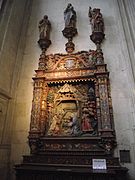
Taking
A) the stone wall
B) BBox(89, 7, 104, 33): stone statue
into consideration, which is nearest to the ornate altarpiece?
BBox(89, 7, 104, 33): stone statue

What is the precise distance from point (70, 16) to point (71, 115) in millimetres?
2584

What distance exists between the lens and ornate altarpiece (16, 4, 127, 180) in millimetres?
3182

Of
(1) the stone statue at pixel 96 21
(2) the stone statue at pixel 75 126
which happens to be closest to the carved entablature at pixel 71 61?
(1) the stone statue at pixel 96 21

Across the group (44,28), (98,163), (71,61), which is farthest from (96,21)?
(98,163)

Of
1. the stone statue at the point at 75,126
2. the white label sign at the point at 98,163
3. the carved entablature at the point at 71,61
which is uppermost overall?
the carved entablature at the point at 71,61

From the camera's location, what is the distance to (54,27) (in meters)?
5.06

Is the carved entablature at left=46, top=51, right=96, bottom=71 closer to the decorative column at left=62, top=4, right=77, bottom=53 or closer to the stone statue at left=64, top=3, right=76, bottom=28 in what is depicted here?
the decorative column at left=62, top=4, right=77, bottom=53

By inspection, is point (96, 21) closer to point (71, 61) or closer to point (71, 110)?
point (71, 61)

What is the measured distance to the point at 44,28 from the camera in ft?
15.8

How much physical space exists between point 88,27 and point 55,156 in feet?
10.7

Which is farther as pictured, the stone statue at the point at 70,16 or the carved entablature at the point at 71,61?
the stone statue at the point at 70,16

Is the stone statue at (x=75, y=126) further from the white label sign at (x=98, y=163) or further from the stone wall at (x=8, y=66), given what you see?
the stone wall at (x=8, y=66)

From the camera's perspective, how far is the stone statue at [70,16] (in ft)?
15.6

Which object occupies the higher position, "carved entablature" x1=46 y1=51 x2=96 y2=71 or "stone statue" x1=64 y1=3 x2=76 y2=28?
"stone statue" x1=64 y1=3 x2=76 y2=28
